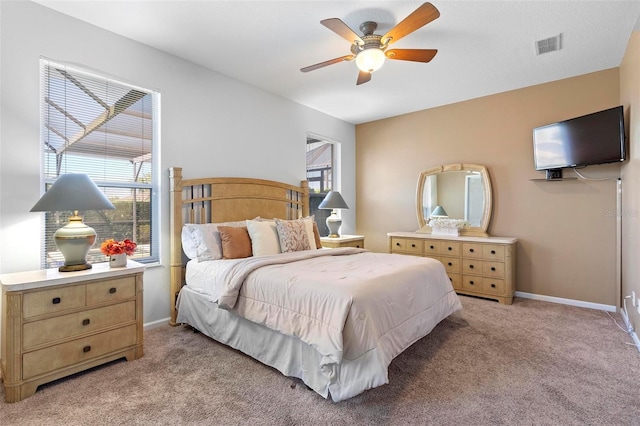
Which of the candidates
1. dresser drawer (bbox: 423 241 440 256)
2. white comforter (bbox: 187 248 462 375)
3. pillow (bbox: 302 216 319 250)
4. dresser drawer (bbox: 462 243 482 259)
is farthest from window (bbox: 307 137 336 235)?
white comforter (bbox: 187 248 462 375)

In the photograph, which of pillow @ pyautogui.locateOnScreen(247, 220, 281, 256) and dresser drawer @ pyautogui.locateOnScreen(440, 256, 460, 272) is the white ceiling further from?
dresser drawer @ pyautogui.locateOnScreen(440, 256, 460, 272)

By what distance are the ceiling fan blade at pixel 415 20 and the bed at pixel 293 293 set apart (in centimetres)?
185

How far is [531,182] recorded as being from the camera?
4113 mm

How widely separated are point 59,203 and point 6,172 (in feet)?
2.04

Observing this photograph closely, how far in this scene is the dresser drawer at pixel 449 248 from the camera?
14.0 feet

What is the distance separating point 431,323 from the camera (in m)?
2.58

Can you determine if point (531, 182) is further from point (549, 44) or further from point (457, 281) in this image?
point (549, 44)

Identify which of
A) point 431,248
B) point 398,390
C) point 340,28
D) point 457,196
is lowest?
point 398,390

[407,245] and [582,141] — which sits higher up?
[582,141]

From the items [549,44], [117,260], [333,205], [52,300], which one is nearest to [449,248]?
[333,205]

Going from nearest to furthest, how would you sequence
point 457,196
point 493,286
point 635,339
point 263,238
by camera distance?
point 635,339
point 263,238
point 493,286
point 457,196

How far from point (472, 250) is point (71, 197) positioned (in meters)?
4.30

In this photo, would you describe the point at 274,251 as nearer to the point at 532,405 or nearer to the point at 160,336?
the point at 160,336

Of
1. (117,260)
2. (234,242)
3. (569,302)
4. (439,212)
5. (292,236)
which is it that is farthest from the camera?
(439,212)
